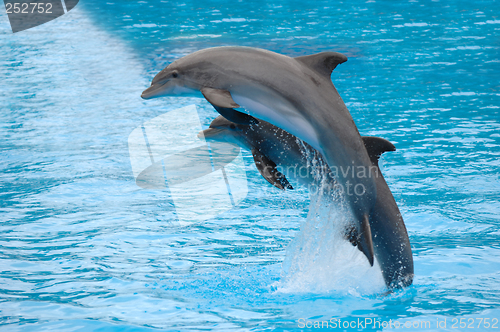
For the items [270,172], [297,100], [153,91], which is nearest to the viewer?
[297,100]

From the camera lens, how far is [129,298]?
4.91m

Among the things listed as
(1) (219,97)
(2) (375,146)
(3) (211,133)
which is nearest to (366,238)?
(2) (375,146)

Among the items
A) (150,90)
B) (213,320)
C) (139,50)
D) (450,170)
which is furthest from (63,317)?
(139,50)

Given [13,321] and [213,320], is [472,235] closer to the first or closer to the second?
[213,320]

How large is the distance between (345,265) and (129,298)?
2.12 metres

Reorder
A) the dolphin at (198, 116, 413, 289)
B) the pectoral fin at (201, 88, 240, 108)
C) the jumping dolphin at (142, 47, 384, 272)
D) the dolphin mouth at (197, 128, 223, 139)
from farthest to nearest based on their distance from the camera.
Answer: the dolphin mouth at (197, 128, 223, 139), the dolphin at (198, 116, 413, 289), the jumping dolphin at (142, 47, 384, 272), the pectoral fin at (201, 88, 240, 108)

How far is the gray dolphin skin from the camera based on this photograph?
4.29 meters
